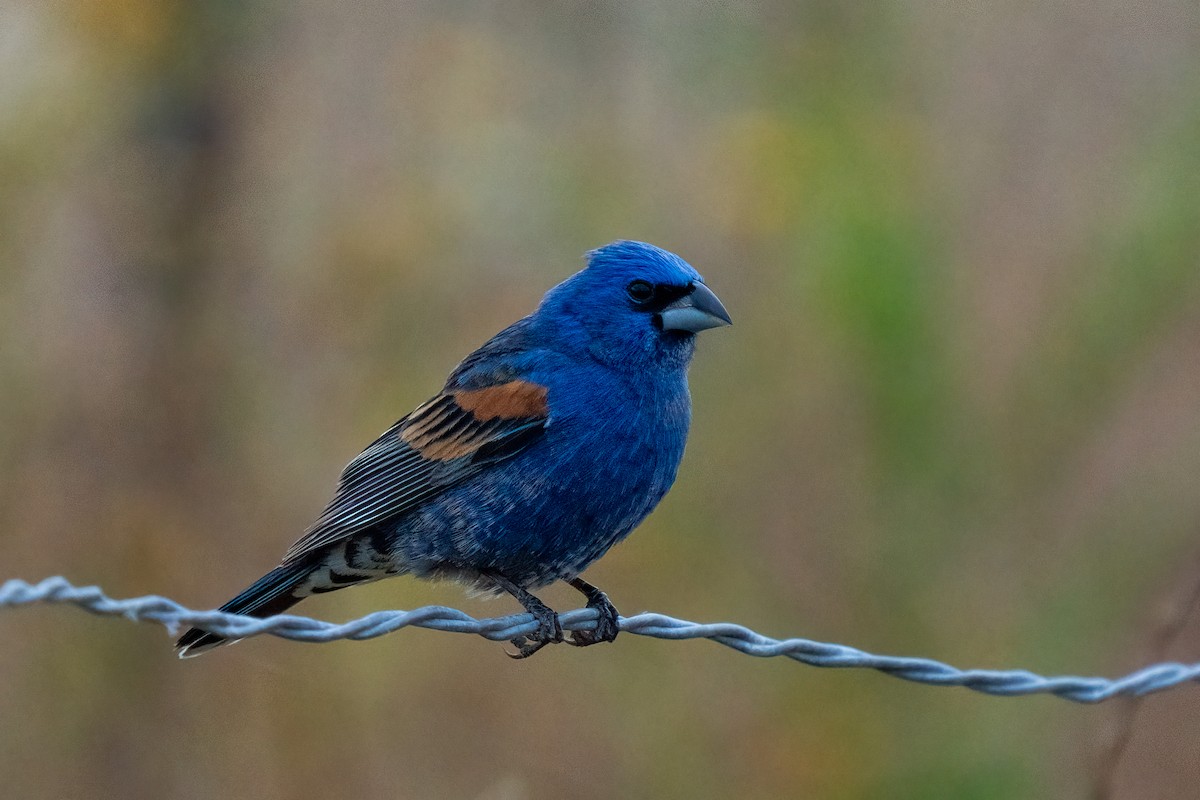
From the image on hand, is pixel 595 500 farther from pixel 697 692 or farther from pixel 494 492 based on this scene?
pixel 697 692

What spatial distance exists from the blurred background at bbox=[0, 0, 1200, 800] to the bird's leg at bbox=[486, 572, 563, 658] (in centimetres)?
190

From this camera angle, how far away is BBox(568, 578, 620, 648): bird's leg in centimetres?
376

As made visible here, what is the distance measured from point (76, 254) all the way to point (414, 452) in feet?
10.4

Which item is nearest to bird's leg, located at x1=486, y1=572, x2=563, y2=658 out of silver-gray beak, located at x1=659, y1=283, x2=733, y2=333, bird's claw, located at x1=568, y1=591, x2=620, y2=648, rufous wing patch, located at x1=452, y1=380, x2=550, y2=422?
bird's claw, located at x1=568, y1=591, x2=620, y2=648

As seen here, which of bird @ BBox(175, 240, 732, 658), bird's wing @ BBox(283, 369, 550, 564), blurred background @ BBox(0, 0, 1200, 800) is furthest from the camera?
blurred background @ BBox(0, 0, 1200, 800)

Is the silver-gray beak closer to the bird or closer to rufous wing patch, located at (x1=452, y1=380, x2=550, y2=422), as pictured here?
the bird

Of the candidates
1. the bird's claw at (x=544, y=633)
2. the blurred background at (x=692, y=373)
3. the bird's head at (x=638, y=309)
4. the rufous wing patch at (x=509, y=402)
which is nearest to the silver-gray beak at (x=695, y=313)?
the bird's head at (x=638, y=309)

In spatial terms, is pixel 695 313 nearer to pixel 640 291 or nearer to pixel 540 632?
pixel 640 291

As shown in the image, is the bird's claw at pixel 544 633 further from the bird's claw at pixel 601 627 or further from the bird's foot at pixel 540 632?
the bird's claw at pixel 601 627

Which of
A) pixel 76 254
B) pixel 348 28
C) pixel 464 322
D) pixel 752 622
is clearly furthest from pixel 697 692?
pixel 348 28

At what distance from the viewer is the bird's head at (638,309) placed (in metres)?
3.96

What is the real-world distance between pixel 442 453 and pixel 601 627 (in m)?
0.67

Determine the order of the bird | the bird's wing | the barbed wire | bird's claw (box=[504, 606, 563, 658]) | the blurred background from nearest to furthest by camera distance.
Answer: the barbed wire, bird's claw (box=[504, 606, 563, 658]), the bird, the bird's wing, the blurred background

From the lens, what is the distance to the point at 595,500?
368 centimetres
